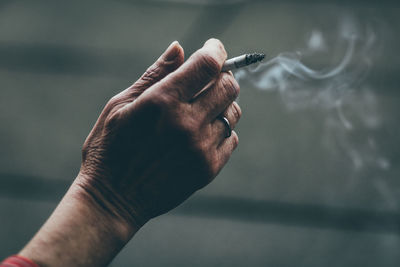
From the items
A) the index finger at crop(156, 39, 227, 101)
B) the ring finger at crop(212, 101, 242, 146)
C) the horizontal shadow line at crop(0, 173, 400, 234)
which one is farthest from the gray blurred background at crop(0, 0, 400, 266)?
the index finger at crop(156, 39, 227, 101)

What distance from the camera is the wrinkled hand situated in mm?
614

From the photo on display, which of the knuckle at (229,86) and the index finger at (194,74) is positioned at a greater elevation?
the index finger at (194,74)

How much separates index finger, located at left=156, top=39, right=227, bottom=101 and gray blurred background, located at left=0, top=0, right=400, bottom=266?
25.8 inches

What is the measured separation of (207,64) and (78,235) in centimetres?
45

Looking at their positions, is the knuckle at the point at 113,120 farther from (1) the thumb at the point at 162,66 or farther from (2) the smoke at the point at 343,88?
(2) the smoke at the point at 343,88

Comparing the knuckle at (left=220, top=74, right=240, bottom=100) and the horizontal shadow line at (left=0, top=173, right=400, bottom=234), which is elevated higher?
the knuckle at (left=220, top=74, right=240, bottom=100)

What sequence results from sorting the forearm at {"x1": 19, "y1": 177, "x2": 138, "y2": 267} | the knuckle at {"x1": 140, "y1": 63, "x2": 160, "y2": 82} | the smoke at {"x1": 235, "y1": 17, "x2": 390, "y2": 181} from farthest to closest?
the smoke at {"x1": 235, "y1": 17, "x2": 390, "y2": 181} → the knuckle at {"x1": 140, "y1": 63, "x2": 160, "y2": 82} → the forearm at {"x1": 19, "y1": 177, "x2": 138, "y2": 267}

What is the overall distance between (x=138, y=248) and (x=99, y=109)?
2.06ft

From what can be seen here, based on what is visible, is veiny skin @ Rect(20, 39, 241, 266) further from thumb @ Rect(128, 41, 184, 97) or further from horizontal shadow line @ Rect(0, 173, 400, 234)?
horizontal shadow line @ Rect(0, 173, 400, 234)

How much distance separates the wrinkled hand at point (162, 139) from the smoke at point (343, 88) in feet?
1.99

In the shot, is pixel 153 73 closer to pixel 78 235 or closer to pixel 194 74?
pixel 194 74

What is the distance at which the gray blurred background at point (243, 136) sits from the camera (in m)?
1.24

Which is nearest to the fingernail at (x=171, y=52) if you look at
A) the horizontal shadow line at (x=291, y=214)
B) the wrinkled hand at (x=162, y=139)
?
the wrinkled hand at (x=162, y=139)

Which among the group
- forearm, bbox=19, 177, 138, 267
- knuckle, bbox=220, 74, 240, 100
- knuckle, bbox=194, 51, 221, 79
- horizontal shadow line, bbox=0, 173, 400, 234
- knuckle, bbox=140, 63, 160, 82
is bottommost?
horizontal shadow line, bbox=0, 173, 400, 234
